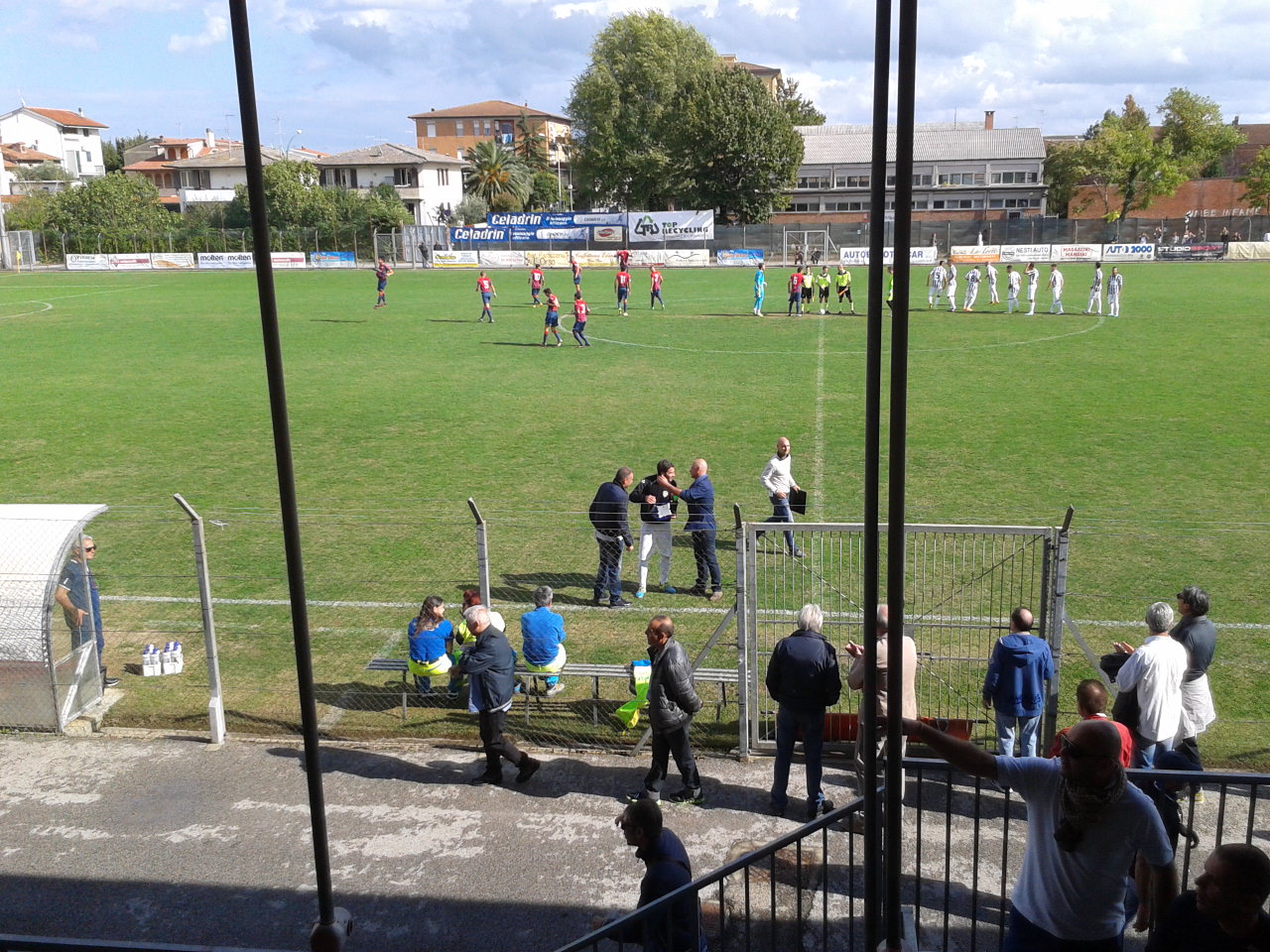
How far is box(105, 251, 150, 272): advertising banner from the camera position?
69500mm

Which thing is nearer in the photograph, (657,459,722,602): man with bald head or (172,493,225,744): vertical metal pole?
(172,493,225,744): vertical metal pole

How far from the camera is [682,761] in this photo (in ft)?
25.5

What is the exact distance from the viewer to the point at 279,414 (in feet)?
10.7

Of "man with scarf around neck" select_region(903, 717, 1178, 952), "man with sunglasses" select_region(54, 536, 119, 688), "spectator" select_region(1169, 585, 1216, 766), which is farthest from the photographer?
"man with sunglasses" select_region(54, 536, 119, 688)

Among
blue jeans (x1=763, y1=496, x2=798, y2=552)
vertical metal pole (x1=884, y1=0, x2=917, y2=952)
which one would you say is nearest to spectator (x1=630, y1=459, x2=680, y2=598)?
blue jeans (x1=763, y1=496, x2=798, y2=552)

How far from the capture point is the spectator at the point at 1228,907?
3.91 meters

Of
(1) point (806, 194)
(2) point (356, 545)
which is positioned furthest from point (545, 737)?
(1) point (806, 194)

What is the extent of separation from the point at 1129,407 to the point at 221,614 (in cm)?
1686

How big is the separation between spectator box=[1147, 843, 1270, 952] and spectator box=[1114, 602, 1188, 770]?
10.3 feet

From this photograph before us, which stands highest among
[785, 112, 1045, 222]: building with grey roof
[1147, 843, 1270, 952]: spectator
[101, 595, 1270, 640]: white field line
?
[785, 112, 1045, 222]: building with grey roof

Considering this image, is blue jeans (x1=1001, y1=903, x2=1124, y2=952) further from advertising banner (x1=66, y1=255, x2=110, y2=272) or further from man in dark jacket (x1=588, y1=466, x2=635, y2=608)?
advertising banner (x1=66, y1=255, x2=110, y2=272)

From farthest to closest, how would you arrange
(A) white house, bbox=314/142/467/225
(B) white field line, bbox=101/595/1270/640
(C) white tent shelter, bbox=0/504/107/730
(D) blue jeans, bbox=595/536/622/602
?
1. (A) white house, bbox=314/142/467/225
2. (D) blue jeans, bbox=595/536/622/602
3. (B) white field line, bbox=101/595/1270/640
4. (C) white tent shelter, bbox=0/504/107/730

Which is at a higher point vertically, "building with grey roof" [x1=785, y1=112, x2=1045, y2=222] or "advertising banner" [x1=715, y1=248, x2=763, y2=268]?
"building with grey roof" [x1=785, y1=112, x2=1045, y2=222]

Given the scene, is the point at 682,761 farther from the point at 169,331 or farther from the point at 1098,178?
the point at 1098,178
